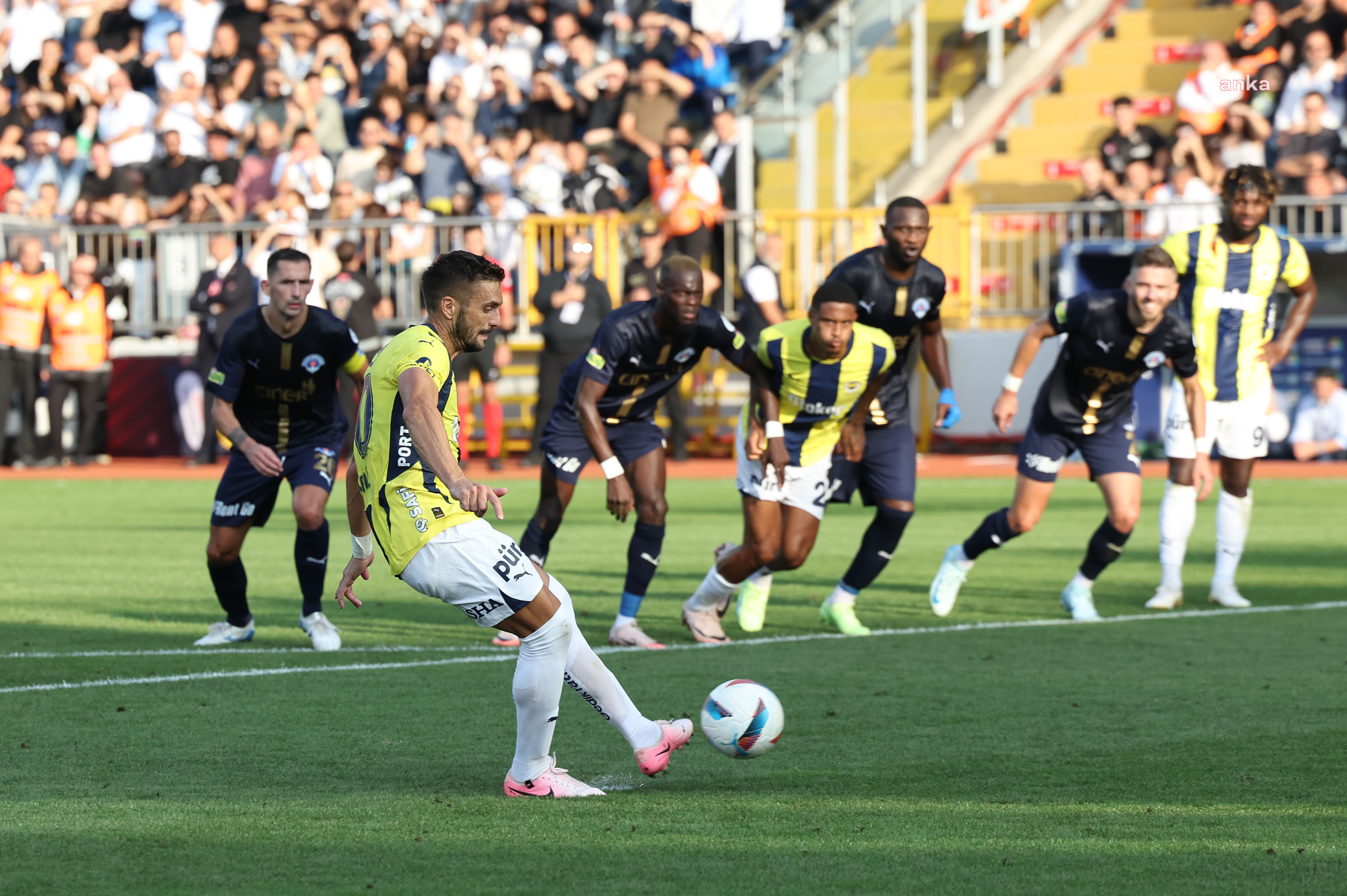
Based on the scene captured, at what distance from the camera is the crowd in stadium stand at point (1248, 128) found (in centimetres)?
1927

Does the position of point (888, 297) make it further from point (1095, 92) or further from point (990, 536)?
point (1095, 92)

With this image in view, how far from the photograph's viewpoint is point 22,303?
65.3ft

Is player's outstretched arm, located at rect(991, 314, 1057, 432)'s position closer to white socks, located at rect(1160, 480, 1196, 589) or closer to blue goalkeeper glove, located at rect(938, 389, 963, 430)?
blue goalkeeper glove, located at rect(938, 389, 963, 430)

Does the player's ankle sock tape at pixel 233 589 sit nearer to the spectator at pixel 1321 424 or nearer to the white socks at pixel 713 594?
the white socks at pixel 713 594

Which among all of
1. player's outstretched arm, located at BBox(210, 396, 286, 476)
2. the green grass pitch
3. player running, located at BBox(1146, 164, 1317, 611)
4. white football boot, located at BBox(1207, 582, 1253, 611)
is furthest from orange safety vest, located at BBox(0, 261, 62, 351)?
white football boot, located at BBox(1207, 582, 1253, 611)

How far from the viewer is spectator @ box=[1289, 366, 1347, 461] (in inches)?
743

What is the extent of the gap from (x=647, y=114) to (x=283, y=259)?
14.1 metres

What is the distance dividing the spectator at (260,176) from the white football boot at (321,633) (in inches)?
572

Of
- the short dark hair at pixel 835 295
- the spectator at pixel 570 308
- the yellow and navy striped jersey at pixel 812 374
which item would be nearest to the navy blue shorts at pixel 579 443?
the yellow and navy striped jersey at pixel 812 374

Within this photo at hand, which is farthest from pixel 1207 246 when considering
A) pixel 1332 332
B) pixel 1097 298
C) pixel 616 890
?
pixel 1332 332

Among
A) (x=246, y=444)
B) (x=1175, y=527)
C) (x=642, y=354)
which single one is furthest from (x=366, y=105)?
(x=1175, y=527)

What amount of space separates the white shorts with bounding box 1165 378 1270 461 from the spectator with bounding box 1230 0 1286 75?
11.1 metres

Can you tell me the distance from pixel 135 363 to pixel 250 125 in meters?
4.22

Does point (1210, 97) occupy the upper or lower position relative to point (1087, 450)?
upper
